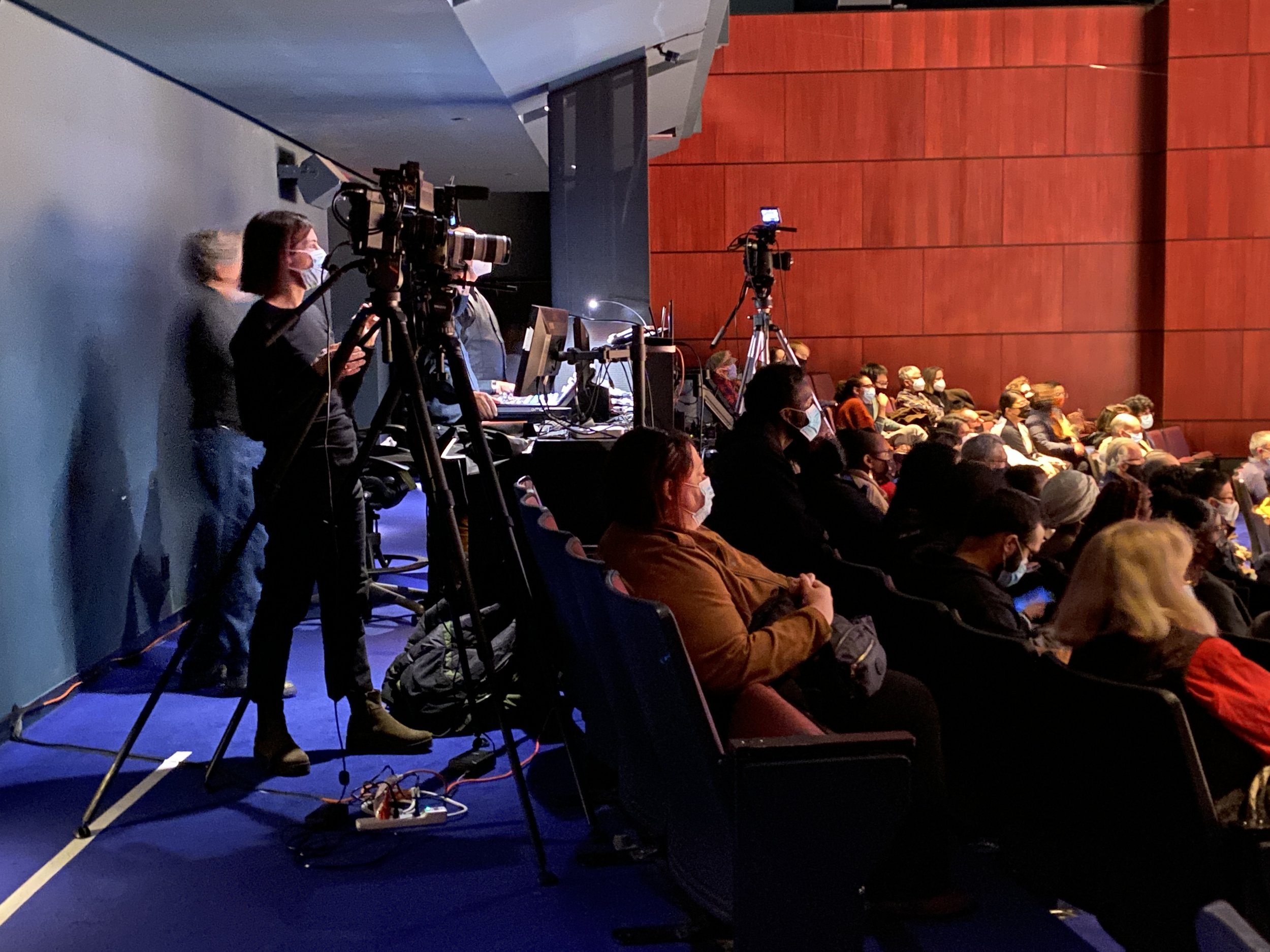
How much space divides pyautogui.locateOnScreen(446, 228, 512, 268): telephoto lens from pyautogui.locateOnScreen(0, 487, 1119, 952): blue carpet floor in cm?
134

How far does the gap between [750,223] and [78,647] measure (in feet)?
27.1

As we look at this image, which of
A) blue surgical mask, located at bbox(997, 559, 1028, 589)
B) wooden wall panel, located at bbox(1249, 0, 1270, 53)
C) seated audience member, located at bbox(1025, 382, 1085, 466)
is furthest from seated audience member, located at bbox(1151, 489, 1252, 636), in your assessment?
wooden wall panel, located at bbox(1249, 0, 1270, 53)

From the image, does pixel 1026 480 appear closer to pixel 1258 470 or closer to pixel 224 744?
pixel 224 744

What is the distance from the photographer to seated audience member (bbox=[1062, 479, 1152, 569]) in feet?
9.80

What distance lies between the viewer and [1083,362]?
1103 centimetres

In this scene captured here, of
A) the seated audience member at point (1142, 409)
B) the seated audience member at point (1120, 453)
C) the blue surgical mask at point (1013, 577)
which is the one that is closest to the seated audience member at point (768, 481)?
the blue surgical mask at point (1013, 577)

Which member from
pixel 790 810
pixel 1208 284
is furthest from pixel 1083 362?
pixel 790 810

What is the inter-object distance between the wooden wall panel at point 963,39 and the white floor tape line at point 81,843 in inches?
381

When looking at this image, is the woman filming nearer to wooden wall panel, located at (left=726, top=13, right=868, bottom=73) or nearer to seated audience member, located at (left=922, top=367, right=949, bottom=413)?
seated audience member, located at (left=922, top=367, right=949, bottom=413)

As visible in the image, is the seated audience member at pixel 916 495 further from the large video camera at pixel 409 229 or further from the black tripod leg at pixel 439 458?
the large video camera at pixel 409 229

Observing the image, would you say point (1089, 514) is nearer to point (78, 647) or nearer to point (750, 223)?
point (78, 647)

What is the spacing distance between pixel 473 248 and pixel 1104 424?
7545mm

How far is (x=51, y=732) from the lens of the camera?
3.55 metres

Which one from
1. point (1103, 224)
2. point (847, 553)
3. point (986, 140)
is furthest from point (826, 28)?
point (847, 553)
